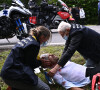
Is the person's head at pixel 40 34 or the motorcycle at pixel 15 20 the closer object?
the person's head at pixel 40 34

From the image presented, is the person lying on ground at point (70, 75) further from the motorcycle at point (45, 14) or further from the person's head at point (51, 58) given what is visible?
the motorcycle at point (45, 14)

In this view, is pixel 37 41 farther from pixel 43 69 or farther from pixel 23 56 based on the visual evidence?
pixel 43 69

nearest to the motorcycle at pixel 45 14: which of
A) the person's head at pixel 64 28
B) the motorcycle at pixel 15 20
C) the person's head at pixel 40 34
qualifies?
the motorcycle at pixel 15 20

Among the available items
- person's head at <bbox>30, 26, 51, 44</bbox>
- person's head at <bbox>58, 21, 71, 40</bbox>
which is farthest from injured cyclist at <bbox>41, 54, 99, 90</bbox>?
person's head at <bbox>30, 26, 51, 44</bbox>

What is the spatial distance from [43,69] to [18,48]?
39.3 inches

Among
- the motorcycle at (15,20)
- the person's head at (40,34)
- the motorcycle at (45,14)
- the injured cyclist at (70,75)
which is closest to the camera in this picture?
the person's head at (40,34)

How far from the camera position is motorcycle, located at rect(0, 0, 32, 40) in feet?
23.6

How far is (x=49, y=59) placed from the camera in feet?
11.6

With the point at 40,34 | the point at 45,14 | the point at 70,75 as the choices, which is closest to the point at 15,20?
the point at 45,14

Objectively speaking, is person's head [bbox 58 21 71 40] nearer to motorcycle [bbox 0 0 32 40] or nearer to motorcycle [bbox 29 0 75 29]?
motorcycle [bbox 0 0 32 40]

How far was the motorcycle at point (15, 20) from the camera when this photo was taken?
7.20 metres

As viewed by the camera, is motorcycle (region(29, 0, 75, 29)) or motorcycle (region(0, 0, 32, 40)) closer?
motorcycle (region(0, 0, 32, 40))

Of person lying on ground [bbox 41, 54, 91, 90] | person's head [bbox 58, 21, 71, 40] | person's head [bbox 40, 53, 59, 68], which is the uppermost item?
person's head [bbox 58, 21, 71, 40]

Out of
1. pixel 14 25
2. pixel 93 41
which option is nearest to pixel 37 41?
pixel 93 41
